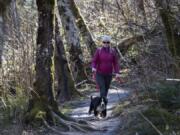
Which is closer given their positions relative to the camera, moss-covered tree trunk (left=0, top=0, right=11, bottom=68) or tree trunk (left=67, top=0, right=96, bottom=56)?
moss-covered tree trunk (left=0, top=0, right=11, bottom=68)

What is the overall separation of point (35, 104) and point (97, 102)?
7.05 ft

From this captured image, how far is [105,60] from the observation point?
1306 cm

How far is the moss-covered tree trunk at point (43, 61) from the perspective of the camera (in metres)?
11.6

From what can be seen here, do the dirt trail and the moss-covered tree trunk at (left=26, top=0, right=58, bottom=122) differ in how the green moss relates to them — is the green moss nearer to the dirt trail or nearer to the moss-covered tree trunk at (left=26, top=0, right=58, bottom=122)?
the dirt trail

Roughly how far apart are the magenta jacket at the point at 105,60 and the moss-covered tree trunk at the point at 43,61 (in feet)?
5.56

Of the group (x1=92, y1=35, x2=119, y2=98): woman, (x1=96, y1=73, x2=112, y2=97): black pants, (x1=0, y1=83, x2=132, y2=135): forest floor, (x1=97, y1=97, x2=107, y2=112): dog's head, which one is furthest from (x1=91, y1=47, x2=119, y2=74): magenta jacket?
(x1=0, y1=83, x2=132, y2=135): forest floor

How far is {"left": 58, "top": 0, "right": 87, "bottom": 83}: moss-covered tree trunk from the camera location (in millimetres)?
20766

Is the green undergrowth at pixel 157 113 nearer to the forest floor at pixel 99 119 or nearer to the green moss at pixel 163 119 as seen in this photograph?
the green moss at pixel 163 119

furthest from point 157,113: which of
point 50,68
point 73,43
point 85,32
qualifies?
point 85,32

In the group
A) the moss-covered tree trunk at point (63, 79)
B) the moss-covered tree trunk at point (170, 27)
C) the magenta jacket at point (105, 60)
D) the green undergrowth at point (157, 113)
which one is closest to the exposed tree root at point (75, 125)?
the green undergrowth at point (157, 113)

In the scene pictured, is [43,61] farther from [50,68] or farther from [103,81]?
[103,81]

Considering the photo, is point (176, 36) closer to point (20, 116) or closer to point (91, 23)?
point (20, 116)

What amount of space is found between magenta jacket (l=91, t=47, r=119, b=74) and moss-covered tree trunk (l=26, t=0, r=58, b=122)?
1694 millimetres

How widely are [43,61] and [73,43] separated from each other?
9.88m
